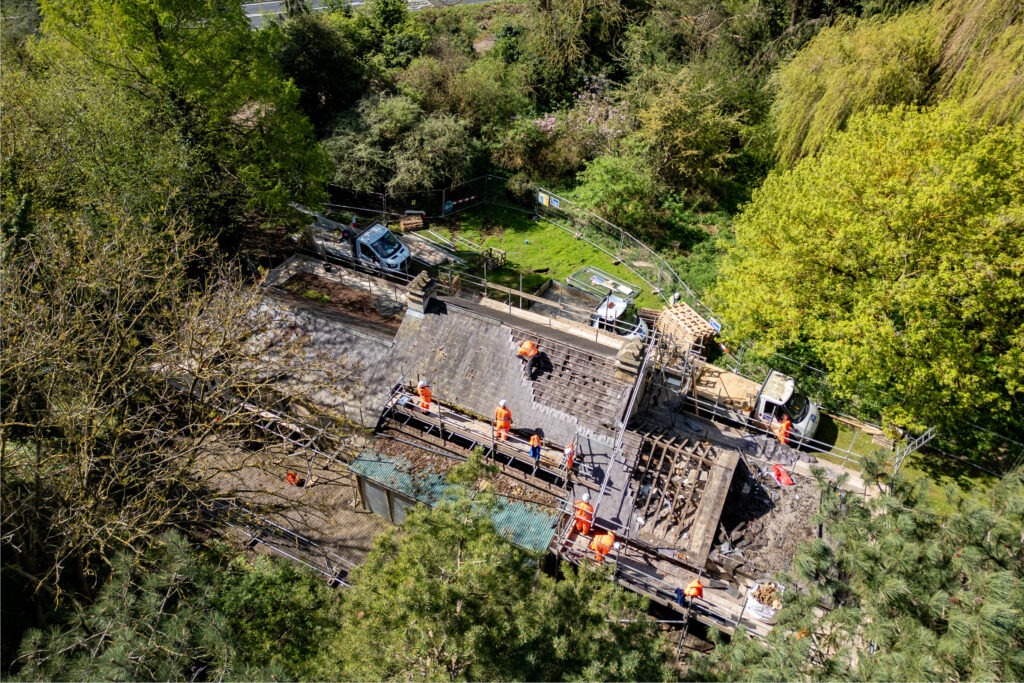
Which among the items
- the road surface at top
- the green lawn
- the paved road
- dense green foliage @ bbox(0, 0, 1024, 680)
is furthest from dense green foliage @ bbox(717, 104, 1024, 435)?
the paved road

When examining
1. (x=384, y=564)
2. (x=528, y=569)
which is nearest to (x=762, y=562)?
(x=528, y=569)

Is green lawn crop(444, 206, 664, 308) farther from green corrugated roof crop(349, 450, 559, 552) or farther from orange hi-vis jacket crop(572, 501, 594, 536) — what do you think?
orange hi-vis jacket crop(572, 501, 594, 536)

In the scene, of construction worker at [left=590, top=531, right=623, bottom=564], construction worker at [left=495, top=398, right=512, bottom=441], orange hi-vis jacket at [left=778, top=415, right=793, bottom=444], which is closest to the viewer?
construction worker at [left=590, top=531, right=623, bottom=564]

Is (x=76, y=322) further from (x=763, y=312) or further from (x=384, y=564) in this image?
A: (x=763, y=312)

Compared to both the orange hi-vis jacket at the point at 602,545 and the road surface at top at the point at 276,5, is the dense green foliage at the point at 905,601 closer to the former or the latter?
the orange hi-vis jacket at the point at 602,545

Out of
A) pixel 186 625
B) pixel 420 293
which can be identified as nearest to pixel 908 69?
pixel 420 293
